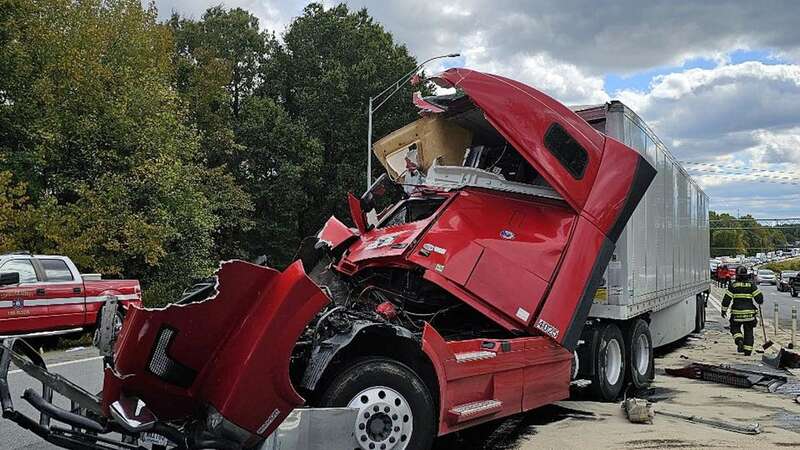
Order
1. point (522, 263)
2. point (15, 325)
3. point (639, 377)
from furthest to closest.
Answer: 1. point (15, 325)
2. point (639, 377)
3. point (522, 263)

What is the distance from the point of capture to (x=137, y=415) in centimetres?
389

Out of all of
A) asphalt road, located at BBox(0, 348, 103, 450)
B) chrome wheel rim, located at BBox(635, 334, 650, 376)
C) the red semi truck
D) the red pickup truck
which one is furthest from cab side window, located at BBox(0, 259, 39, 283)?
chrome wheel rim, located at BBox(635, 334, 650, 376)

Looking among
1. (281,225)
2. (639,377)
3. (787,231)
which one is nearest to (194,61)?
(281,225)

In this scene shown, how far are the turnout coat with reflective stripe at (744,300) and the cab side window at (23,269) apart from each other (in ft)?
42.9

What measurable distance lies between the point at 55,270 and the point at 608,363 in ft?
34.0

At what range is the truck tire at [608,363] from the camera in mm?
7965

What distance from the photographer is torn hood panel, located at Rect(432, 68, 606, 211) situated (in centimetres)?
631

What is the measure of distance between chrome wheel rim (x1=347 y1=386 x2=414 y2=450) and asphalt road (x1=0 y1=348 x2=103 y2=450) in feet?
6.95

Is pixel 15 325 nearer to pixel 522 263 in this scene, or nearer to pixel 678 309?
pixel 522 263

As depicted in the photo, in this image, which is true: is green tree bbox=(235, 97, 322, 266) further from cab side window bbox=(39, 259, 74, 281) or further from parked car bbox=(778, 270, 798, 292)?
parked car bbox=(778, 270, 798, 292)

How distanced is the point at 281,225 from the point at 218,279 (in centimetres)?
3271

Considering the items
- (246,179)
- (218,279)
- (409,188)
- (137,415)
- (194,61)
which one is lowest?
(137,415)

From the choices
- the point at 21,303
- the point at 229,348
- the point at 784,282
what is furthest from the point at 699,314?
the point at 784,282

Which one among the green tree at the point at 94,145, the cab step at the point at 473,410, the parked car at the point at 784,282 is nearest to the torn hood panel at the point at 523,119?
the cab step at the point at 473,410
